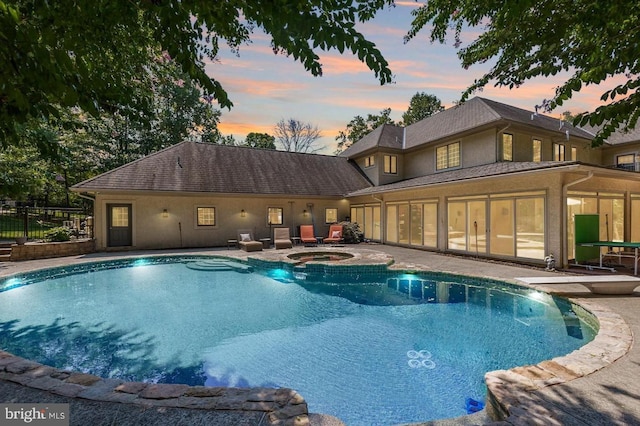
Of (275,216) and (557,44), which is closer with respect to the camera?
(557,44)

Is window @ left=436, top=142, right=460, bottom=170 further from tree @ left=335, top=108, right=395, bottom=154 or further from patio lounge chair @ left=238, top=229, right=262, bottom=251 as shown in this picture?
tree @ left=335, top=108, right=395, bottom=154

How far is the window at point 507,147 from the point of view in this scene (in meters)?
14.7

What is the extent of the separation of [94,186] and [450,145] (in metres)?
18.6

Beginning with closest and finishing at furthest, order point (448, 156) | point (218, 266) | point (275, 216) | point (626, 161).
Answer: point (218, 266), point (448, 156), point (626, 161), point (275, 216)

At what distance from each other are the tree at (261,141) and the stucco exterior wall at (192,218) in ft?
83.8

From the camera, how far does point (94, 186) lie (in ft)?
47.2

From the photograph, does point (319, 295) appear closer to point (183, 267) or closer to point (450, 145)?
point (183, 267)

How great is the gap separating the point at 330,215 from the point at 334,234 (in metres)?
2.63

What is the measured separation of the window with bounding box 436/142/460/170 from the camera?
16.6 m

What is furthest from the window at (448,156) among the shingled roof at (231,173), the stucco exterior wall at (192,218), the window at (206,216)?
the window at (206,216)

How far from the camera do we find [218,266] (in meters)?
12.7

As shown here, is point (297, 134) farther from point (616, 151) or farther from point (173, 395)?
point (173, 395)

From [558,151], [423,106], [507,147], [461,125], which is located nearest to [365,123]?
[423,106]

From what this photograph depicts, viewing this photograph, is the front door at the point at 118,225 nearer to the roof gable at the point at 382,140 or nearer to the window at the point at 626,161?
the roof gable at the point at 382,140
